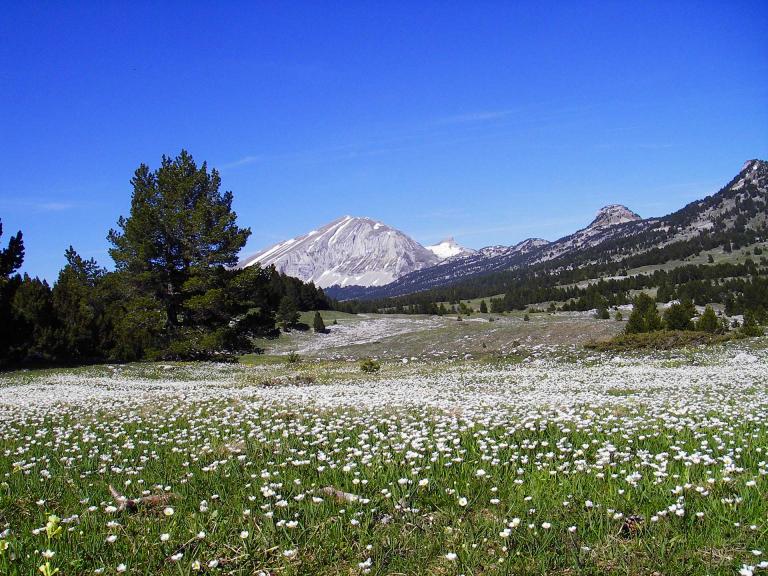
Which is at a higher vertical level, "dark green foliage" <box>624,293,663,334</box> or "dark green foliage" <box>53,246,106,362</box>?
"dark green foliage" <box>53,246,106,362</box>

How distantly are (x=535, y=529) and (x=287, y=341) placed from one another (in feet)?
210

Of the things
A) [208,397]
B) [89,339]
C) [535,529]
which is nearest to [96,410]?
[208,397]

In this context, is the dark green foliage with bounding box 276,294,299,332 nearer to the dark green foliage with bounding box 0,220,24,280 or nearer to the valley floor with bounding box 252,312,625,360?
the valley floor with bounding box 252,312,625,360

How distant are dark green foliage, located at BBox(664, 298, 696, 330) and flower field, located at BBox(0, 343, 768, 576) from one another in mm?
46764

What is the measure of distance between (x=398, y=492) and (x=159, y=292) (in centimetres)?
4569

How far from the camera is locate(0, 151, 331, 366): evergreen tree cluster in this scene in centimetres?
4416

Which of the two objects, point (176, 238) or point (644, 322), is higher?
point (176, 238)

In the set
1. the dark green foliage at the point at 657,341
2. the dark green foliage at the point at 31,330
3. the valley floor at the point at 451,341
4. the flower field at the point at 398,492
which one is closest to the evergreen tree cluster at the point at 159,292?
the dark green foliage at the point at 31,330

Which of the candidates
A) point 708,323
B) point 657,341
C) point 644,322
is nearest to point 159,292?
point 657,341

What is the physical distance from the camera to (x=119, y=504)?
6.31m

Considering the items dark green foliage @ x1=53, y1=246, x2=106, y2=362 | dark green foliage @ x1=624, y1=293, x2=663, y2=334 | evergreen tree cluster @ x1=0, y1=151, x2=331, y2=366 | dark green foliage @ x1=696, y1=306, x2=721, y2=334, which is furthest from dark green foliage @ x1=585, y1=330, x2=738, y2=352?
dark green foliage @ x1=53, y1=246, x2=106, y2=362

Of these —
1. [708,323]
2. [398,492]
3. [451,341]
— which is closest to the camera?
[398,492]

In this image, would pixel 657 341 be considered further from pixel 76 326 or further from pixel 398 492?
pixel 76 326

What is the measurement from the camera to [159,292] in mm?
47281
